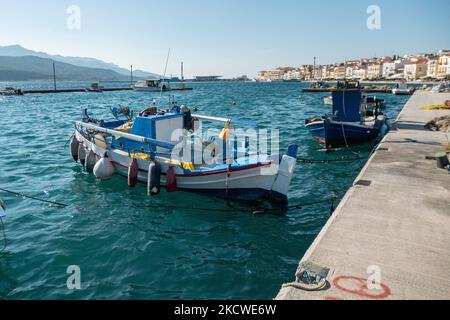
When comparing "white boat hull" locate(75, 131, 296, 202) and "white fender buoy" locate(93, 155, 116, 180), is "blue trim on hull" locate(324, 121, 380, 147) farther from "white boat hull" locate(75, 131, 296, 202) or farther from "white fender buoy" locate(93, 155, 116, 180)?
"white fender buoy" locate(93, 155, 116, 180)

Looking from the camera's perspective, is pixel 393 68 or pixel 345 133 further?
pixel 393 68

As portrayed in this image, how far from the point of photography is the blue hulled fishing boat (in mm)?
20812

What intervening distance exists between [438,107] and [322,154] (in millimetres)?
17976

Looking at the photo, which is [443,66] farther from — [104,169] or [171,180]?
[104,169]

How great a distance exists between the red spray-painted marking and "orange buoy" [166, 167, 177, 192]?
8022 millimetres

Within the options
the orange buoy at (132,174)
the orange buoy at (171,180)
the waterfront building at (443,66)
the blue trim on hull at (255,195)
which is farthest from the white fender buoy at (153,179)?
the waterfront building at (443,66)

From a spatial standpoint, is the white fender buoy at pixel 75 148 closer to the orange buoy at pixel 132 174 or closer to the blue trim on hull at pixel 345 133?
the orange buoy at pixel 132 174

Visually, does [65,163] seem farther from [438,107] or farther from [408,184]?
[438,107]

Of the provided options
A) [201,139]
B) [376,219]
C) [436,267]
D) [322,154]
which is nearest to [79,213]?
[201,139]

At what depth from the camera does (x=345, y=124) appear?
813 inches

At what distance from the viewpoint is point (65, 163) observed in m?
19.2

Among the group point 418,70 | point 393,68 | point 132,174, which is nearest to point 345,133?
point 132,174

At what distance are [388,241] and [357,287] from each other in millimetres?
2004

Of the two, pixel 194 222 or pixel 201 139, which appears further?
pixel 201 139
